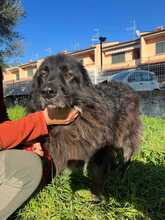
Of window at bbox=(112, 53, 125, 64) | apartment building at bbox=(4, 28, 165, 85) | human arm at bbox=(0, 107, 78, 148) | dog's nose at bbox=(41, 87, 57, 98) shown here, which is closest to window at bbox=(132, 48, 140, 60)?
apartment building at bbox=(4, 28, 165, 85)

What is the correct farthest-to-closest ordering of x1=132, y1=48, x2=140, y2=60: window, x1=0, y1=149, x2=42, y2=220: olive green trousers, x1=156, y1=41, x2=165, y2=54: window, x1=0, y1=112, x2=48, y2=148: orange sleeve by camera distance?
x1=132, y1=48, x2=140, y2=60: window → x1=156, y1=41, x2=165, y2=54: window → x1=0, y1=149, x2=42, y2=220: olive green trousers → x1=0, y1=112, x2=48, y2=148: orange sleeve

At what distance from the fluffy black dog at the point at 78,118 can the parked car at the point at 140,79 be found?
9.19m

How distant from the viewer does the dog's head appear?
2912mm

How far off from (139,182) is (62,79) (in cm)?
137

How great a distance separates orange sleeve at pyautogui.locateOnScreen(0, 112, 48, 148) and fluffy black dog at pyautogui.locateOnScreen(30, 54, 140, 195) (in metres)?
0.30

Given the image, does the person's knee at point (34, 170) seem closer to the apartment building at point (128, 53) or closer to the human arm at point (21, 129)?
the human arm at point (21, 129)

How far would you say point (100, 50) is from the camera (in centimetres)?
3853

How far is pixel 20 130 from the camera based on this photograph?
253cm

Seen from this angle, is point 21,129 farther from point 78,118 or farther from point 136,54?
point 136,54

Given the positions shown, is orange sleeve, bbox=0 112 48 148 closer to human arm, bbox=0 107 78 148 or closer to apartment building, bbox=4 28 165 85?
human arm, bbox=0 107 78 148

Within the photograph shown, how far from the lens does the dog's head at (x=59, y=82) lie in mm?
2912

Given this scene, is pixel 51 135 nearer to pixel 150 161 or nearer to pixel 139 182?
pixel 139 182

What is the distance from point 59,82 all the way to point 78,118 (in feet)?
1.21

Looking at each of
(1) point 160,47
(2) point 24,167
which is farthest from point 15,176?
(1) point 160,47
